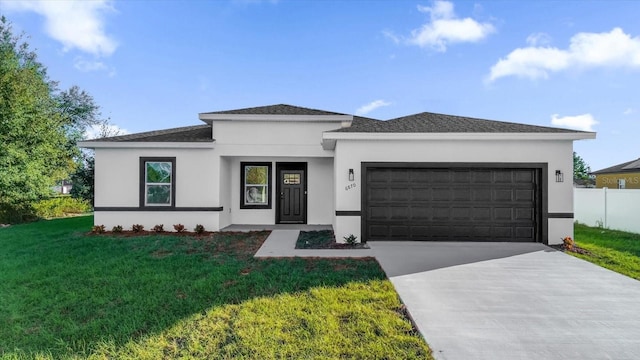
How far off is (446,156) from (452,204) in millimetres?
1291

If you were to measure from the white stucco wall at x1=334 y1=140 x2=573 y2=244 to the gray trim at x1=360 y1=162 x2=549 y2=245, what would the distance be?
0.08m

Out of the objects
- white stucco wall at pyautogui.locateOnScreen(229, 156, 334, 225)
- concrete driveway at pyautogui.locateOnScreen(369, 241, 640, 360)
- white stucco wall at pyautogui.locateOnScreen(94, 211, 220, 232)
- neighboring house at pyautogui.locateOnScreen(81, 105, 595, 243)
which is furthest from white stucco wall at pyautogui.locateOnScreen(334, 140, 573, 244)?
white stucco wall at pyautogui.locateOnScreen(94, 211, 220, 232)

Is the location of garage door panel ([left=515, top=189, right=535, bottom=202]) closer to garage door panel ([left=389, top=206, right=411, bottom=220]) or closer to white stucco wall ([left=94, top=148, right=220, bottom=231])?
garage door panel ([left=389, top=206, right=411, bottom=220])

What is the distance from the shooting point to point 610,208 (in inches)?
414

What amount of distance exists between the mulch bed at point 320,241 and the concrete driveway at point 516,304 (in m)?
1.00

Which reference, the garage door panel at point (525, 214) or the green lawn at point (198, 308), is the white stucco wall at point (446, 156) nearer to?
the garage door panel at point (525, 214)

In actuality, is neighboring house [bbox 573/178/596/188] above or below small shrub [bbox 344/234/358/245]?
above

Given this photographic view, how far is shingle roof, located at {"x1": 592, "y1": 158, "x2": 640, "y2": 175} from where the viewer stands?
21047 millimetres

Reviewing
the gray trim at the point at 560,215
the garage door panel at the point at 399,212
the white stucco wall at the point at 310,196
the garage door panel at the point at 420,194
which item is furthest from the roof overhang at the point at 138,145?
the gray trim at the point at 560,215

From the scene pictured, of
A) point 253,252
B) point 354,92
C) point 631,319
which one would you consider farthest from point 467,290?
point 354,92

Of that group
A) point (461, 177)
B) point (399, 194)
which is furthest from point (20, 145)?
point (461, 177)

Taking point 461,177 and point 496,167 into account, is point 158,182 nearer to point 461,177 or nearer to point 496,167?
point 461,177

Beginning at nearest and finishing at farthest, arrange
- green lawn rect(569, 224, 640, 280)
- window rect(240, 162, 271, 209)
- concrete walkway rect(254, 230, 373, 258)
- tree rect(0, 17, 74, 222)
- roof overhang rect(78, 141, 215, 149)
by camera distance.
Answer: green lawn rect(569, 224, 640, 280), concrete walkway rect(254, 230, 373, 258), roof overhang rect(78, 141, 215, 149), window rect(240, 162, 271, 209), tree rect(0, 17, 74, 222)

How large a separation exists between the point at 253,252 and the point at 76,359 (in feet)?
13.8
